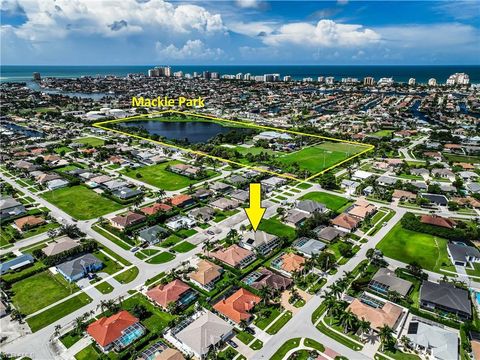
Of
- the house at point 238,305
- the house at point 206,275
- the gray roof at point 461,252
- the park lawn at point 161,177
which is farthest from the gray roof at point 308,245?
the park lawn at point 161,177

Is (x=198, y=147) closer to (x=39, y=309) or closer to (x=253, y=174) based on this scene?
(x=253, y=174)

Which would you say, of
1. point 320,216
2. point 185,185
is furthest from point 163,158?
point 320,216

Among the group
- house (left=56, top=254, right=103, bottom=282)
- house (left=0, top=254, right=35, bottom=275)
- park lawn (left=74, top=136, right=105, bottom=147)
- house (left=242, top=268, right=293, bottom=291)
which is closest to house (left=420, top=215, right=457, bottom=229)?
house (left=242, top=268, right=293, bottom=291)

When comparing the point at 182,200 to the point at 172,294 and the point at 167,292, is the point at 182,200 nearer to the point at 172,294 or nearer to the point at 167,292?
the point at 167,292

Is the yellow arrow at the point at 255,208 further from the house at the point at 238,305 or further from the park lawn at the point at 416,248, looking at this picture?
the park lawn at the point at 416,248

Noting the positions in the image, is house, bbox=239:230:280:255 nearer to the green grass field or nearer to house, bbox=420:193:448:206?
house, bbox=420:193:448:206
